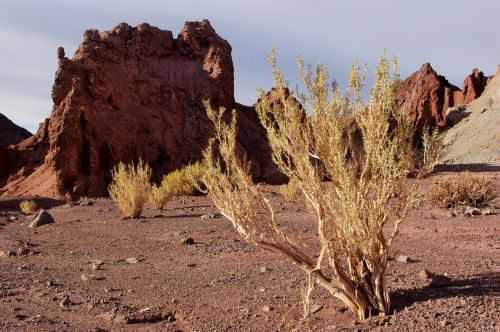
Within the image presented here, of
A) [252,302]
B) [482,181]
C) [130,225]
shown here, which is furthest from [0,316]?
[482,181]

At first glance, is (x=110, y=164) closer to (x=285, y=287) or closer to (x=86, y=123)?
(x=86, y=123)

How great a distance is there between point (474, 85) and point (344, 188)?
77.9 meters

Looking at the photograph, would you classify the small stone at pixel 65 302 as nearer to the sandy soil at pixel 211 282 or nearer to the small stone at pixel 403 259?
the sandy soil at pixel 211 282

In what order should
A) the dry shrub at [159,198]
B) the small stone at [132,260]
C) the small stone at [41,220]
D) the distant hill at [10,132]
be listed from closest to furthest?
the small stone at [132,260]
the small stone at [41,220]
the dry shrub at [159,198]
the distant hill at [10,132]

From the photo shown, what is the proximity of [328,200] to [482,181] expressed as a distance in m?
9.07

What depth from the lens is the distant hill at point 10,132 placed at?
50875 mm

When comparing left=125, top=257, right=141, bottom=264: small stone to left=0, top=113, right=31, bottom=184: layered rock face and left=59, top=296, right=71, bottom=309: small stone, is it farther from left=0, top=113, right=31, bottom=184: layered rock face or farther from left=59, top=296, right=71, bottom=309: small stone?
left=0, top=113, right=31, bottom=184: layered rock face

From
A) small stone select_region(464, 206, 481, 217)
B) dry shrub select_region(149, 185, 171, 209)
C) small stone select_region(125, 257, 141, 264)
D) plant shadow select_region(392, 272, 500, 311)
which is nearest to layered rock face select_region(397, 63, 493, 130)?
dry shrub select_region(149, 185, 171, 209)

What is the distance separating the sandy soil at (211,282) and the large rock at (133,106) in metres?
11.8

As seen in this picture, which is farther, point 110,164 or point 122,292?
point 110,164

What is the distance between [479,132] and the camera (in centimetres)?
5578

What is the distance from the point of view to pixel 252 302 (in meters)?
5.15

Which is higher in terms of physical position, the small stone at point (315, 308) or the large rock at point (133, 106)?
the large rock at point (133, 106)

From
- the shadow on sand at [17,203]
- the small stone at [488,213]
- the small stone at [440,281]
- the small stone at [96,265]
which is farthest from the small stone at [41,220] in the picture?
the small stone at [440,281]
